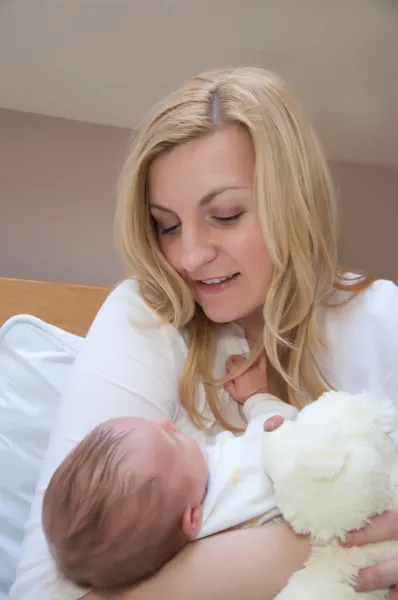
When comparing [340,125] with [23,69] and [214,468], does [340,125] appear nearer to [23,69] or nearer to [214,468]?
[23,69]

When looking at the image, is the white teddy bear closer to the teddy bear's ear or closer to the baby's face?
the teddy bear's ear

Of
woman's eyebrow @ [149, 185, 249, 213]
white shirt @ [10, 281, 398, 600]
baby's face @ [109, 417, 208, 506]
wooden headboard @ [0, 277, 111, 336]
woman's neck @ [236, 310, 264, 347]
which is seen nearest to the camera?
baby's face @ [109, 417, 208, 506]

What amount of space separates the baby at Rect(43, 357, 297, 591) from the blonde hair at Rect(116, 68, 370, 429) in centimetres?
27

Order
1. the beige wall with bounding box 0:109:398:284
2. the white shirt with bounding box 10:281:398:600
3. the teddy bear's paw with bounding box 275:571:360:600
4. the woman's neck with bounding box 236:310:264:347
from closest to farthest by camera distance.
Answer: the teddy bear's paw with bounding box 275:571:360:600 < the white shirt with bounding box 10:281:398:600 < the woman's neck with bounding box 236:310:264:347 < the beige wall with bounding box 0:109:398:284

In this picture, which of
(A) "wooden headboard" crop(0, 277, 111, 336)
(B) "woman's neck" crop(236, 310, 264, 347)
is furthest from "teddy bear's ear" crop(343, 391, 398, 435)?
(A) "wooden headboard" crop(0, 277, 111, 336)

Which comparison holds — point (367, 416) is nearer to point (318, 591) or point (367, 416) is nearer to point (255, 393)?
point (318, 591)

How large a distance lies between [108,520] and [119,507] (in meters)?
0.02

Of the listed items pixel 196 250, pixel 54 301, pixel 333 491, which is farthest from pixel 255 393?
pixel 54 301

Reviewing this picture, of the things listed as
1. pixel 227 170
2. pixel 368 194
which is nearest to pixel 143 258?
pixel 227 170

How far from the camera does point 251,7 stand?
162 cm

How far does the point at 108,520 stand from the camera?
2.64 ft

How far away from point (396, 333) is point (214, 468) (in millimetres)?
456

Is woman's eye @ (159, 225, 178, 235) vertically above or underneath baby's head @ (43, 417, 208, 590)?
above

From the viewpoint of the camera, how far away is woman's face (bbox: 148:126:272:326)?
111cm
